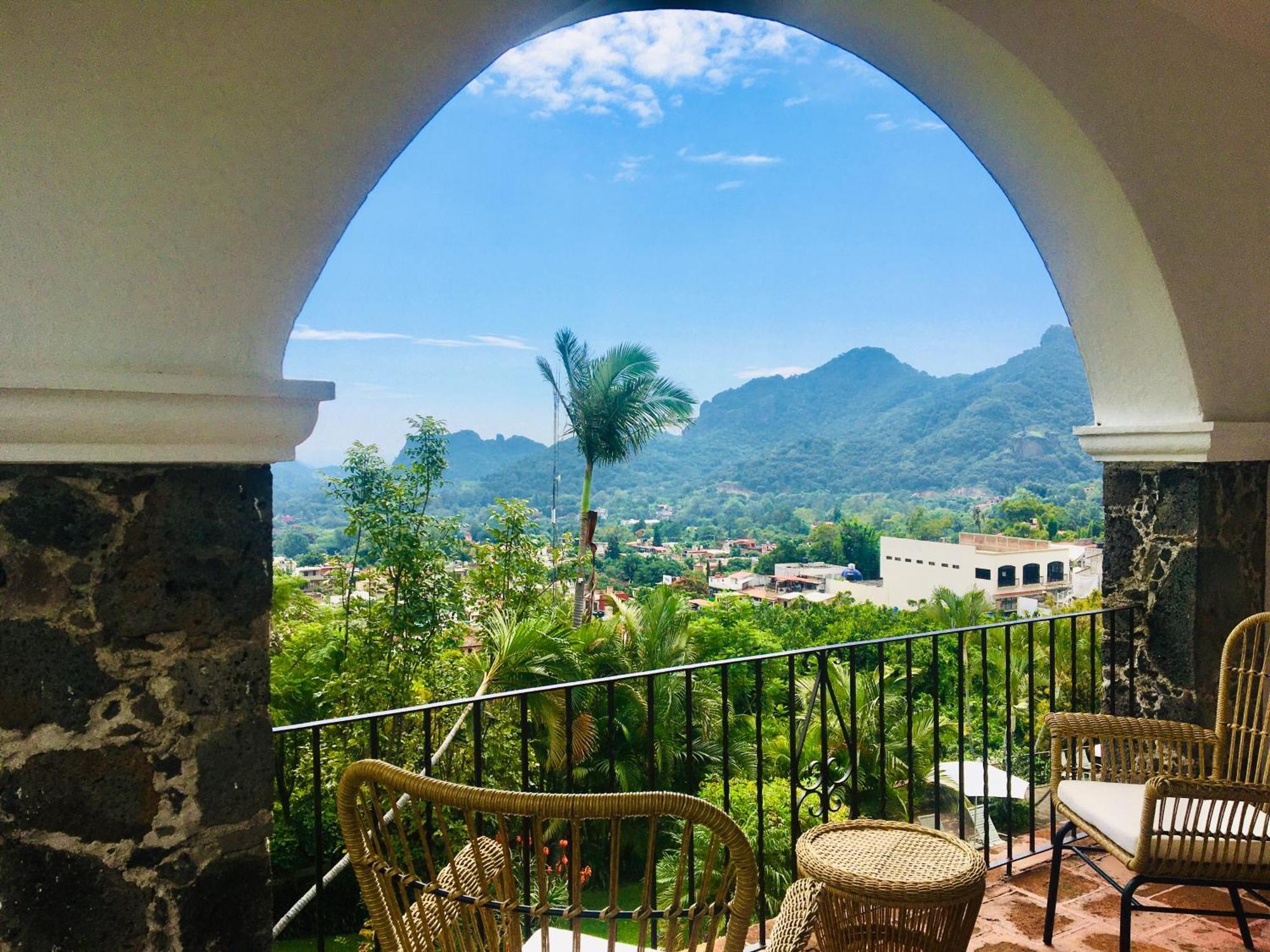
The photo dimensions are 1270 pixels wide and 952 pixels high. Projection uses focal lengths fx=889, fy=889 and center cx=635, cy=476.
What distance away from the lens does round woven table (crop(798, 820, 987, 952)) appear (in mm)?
1759

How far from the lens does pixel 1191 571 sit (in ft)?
9.47

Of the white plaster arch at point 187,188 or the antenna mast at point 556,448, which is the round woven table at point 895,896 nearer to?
the white plaster arch at point 187,188

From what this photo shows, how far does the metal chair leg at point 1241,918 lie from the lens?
84.1 inches

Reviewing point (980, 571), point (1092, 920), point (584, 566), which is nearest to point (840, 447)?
point (980, 571)

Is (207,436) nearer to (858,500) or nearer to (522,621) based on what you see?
(522,621)

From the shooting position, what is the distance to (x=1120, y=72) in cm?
244

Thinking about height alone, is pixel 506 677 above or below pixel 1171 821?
below

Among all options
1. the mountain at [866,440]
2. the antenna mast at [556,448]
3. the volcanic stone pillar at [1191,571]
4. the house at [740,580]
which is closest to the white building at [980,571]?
the house at [740,580]

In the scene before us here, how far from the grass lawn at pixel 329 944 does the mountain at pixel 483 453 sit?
93.2ft

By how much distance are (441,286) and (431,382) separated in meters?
8.55

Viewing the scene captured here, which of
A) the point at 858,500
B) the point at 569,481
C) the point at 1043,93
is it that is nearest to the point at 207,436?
the point at 1043,93

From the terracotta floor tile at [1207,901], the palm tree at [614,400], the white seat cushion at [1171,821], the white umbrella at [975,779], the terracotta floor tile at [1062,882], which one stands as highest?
the palm tree at [614,400]

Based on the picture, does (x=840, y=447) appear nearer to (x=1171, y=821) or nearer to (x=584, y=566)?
(x=584, y=566)

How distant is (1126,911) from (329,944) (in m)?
14.2
